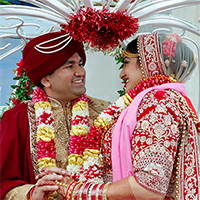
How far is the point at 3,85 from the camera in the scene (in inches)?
176

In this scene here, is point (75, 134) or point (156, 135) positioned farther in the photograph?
point (75, 134)

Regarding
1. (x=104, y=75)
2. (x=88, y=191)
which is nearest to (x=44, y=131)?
(x=88, y=191)

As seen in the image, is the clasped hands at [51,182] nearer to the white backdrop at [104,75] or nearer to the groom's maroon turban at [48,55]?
the groom's maroon turban at [48,55]

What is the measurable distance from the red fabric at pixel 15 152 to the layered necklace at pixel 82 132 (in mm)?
111

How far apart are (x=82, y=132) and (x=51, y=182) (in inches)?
21.7

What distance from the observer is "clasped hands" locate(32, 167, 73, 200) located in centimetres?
185

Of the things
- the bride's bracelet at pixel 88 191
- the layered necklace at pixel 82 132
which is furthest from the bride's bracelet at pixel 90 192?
the layered necklace at pixel 82 132

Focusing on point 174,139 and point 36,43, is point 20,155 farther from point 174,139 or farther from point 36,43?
point 174,139

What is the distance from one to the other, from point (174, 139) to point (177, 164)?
23 cm

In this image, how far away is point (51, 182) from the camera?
1.89 meters

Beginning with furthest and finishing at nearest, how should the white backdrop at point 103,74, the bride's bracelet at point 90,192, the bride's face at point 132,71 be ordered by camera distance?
the white backdrop at point 103,74 → the bride's face at point 132,71 → the bride's bracelet at point 90,192

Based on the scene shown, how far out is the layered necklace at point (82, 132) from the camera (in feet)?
6.39

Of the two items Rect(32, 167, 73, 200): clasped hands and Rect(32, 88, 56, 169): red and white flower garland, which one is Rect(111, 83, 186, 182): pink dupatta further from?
Rect(32, 88, 56, 169): red and white flower garland

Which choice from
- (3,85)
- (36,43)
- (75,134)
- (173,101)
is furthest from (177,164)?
(3,85)
